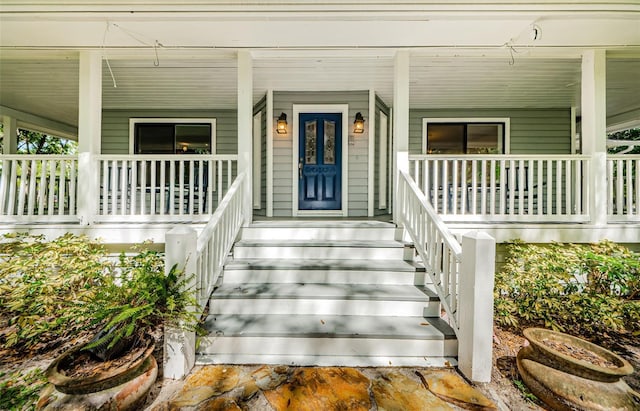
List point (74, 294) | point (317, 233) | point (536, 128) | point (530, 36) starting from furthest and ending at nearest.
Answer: point (536, 128), point (317, 233), point (530, 36), point (74, 294)

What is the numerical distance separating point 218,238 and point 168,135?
4815 mm

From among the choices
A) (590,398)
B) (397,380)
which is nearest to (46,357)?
(397,380)

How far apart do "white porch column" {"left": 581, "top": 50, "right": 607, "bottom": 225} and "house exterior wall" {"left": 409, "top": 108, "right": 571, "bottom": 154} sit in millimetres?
2432

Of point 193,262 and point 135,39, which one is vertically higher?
point 135,39

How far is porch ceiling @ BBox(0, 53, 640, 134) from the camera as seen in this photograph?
460cm

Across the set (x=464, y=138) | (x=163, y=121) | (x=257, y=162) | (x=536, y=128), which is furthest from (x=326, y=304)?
(x=536, y=128)

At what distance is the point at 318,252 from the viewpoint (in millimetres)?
3436

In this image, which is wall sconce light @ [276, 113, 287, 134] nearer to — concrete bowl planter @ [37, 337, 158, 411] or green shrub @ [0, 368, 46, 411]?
concrete bowl planter @ [37, 337, 158, 411]

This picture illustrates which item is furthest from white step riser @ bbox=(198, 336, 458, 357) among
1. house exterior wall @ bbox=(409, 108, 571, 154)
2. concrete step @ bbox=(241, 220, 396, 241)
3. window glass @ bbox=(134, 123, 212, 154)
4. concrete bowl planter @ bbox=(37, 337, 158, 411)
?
window glass @ bbox=(134, 123, 212, 154)

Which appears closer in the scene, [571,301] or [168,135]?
[571,301]

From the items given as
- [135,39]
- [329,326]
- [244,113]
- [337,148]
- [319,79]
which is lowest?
[329,326]

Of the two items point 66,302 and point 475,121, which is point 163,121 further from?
point 475,121

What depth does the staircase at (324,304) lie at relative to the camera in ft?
7.85

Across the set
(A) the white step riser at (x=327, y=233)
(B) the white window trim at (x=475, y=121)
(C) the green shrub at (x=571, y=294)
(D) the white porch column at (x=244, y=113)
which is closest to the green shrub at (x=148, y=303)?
(A) the white step riser at (x=327, y=233)
